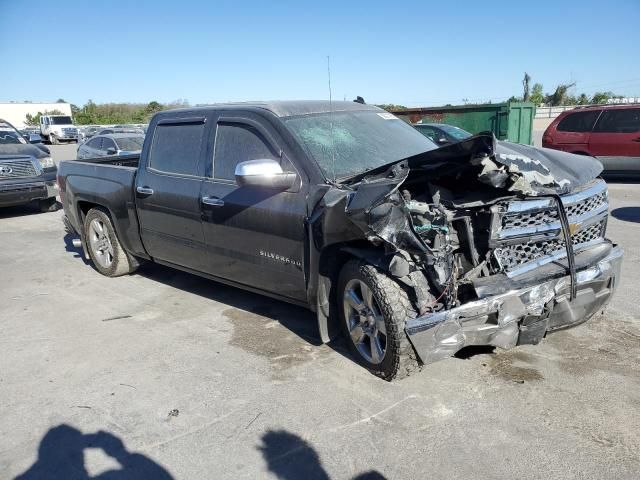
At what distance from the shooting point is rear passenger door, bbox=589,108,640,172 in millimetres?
11789

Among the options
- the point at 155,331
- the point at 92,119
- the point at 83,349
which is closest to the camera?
the point at 83,349

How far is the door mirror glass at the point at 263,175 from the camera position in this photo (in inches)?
141

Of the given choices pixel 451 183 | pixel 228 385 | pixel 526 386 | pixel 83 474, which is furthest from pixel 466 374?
pixel 83 474

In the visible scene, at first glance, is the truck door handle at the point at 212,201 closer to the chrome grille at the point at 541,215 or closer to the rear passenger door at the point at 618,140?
the chrome grille at the point at 541,215

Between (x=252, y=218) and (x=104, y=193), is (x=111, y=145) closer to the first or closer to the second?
(x=104, y=193)

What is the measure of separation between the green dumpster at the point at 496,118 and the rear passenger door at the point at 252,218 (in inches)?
451

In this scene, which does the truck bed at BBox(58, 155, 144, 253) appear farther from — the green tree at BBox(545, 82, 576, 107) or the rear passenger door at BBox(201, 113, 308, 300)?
the green tree at BBox(545, 82, 576, 107)

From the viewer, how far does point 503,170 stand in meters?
3.20

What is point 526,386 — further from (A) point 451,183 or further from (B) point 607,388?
(A) point 451,183

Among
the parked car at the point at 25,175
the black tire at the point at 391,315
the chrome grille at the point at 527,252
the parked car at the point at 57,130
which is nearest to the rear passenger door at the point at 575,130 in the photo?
the chrome grille at the point at 527,252

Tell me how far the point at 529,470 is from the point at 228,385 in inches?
76.2

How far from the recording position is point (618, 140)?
11938 mm

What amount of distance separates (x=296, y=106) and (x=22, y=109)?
71.0 meters

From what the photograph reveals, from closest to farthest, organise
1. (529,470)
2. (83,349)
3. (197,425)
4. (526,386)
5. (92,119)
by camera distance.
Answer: (529,470) < (197,425) < (526,386) < (83,349) < (92,119)
